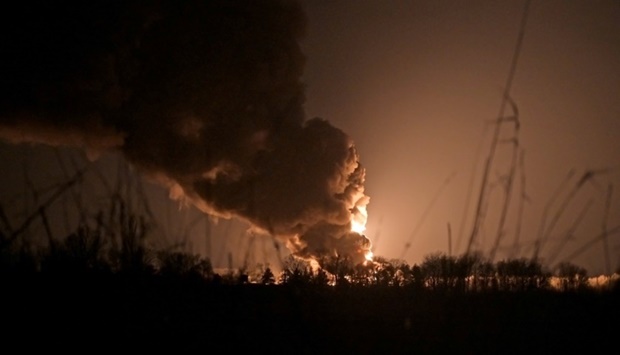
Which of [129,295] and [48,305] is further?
[129,295]

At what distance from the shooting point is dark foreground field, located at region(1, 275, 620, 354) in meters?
4.95

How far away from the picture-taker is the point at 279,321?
6074 mm

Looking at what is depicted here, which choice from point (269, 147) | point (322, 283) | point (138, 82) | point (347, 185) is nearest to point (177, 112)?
point (138, 82)

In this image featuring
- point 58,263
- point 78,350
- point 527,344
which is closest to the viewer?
point 78,350

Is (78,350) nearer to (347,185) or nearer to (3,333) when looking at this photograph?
(3,333)

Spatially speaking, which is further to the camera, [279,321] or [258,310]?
[258,310]

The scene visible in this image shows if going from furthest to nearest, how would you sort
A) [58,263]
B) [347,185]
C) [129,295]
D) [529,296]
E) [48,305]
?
[347,185], [529,296], [58,263], [129,295], [48,305]

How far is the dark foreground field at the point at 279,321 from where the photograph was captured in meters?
4.95

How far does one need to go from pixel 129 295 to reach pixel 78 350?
1.68 metres

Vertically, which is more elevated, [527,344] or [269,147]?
[269,147]

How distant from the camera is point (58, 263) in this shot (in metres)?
6.89

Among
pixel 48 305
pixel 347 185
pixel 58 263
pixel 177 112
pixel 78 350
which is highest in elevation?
pixel 177 112

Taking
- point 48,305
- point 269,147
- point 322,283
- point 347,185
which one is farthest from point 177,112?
point 48,305

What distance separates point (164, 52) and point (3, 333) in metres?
54.0
